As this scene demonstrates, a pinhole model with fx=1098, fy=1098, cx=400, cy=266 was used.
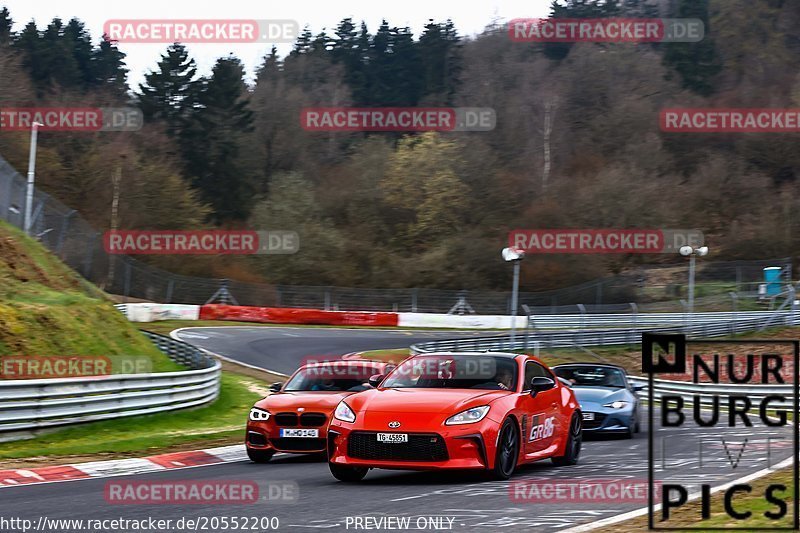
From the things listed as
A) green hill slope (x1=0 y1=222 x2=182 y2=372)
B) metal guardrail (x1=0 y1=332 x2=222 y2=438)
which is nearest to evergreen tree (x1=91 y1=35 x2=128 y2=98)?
green hill slope (x1=0 y1=222 x2=182 y2=372)

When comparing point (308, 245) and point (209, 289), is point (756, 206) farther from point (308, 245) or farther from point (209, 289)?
point (209, 289)

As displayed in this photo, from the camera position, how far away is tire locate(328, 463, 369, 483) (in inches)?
422

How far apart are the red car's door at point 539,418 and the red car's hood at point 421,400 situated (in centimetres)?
43

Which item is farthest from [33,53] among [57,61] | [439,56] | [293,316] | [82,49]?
[293,316]

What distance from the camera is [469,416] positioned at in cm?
1035

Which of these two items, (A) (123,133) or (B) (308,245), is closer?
(B) (308,245)

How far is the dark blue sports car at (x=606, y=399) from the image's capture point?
1722 cm

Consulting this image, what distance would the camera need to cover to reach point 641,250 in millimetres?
60875

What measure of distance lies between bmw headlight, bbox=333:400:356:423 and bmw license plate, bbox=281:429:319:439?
9.80 feet

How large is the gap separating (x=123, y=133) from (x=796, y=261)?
42847mm

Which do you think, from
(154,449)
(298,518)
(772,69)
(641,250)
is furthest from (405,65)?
(298,518)

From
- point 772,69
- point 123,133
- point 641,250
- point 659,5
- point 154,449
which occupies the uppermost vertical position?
point 659,5

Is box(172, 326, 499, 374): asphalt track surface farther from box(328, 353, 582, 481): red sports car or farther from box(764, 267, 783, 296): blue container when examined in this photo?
box(328, 353, 582, 481): red sports car

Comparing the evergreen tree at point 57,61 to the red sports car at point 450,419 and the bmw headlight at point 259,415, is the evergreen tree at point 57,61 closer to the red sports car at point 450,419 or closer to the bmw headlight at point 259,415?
the bmw headlight at point 259,415
